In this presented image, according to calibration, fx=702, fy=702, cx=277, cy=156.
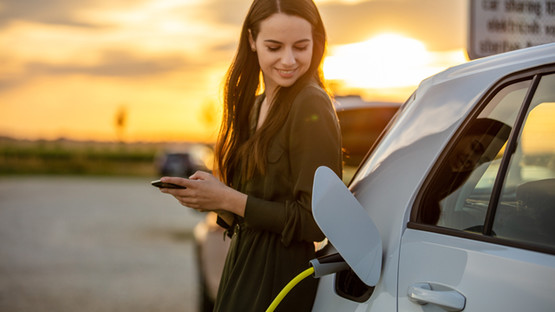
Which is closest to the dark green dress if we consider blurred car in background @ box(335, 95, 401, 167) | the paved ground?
blurred car in background @ box(335, 95, 401, 167)

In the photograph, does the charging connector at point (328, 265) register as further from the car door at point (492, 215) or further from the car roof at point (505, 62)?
the car roof at point (505, 62)

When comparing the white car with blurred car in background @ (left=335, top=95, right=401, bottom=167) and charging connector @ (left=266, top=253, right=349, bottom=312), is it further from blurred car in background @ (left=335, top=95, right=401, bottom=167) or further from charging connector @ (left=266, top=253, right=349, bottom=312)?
blurred car in background @ (left=335, top=95, right=401, bottom=167)

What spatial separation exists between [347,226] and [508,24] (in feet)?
11.1

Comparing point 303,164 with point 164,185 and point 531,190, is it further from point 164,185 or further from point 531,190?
point 531,190

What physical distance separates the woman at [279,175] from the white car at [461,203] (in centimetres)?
19

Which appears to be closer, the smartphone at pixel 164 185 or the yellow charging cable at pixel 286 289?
the yellow charging cable at pixel 286 289

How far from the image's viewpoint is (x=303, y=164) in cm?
205

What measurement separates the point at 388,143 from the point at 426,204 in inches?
12.3

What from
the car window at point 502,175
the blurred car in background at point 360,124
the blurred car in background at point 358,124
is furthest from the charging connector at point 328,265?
the blurred car in background at point 360,124

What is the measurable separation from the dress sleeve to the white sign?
272 centimetres

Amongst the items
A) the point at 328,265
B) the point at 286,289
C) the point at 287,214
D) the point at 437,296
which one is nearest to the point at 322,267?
the point at 328,265

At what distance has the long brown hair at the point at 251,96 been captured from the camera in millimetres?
2188

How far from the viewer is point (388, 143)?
2.06 metres

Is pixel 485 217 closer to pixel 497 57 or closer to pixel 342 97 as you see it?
pixel 497 57
